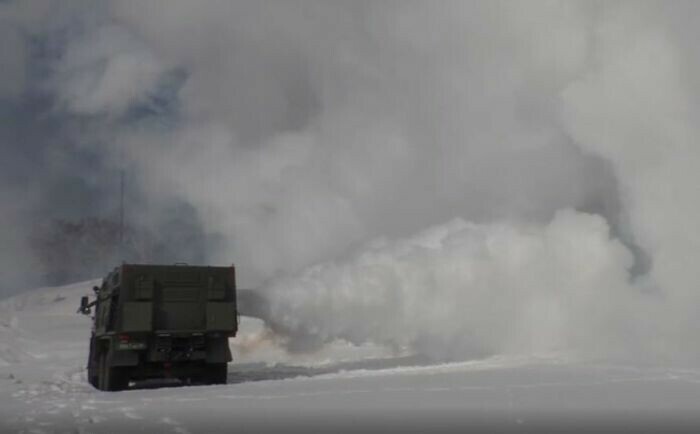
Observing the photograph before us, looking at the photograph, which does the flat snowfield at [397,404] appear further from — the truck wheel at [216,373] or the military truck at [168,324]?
the military truck at [168,324]

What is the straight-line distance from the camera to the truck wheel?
20.3m

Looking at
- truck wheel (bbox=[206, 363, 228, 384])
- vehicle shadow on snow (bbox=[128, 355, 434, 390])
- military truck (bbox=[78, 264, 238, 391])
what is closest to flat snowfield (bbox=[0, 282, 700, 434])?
truck wheel (bbox=[206, 363, 228, 384])

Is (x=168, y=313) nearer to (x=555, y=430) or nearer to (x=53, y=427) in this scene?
(x=53, y=427)

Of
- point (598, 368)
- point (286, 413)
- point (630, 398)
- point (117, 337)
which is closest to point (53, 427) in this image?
point (286, 413)

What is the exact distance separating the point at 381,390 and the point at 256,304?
88.2ft

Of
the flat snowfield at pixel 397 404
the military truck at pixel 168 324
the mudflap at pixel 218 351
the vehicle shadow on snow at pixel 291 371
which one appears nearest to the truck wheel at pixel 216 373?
the military truck at pixel 168 324

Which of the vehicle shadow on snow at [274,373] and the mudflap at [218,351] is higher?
the mudflap at [218,351]

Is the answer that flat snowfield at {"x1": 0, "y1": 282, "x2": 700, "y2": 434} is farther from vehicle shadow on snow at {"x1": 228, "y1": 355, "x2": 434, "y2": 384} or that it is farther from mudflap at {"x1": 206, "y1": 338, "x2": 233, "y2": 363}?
vehicle shadow on snow at {"x1": 228, "y1": 355, "x2": 434, "y2": 384}

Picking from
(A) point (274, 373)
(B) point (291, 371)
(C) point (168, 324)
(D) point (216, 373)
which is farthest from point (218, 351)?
(B) point (291, 371)

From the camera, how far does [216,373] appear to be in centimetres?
2041

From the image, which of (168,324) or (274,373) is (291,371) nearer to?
(274,373)

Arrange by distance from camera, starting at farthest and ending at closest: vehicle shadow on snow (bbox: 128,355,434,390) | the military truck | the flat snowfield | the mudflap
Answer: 1. vehicle shadow on snow (bbox: 128,355,434,390)
2. the mudflap
3. the military truck
4. the flat snowfield

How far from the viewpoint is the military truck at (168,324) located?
19719 mm

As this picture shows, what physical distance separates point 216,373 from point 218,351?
643 mm
